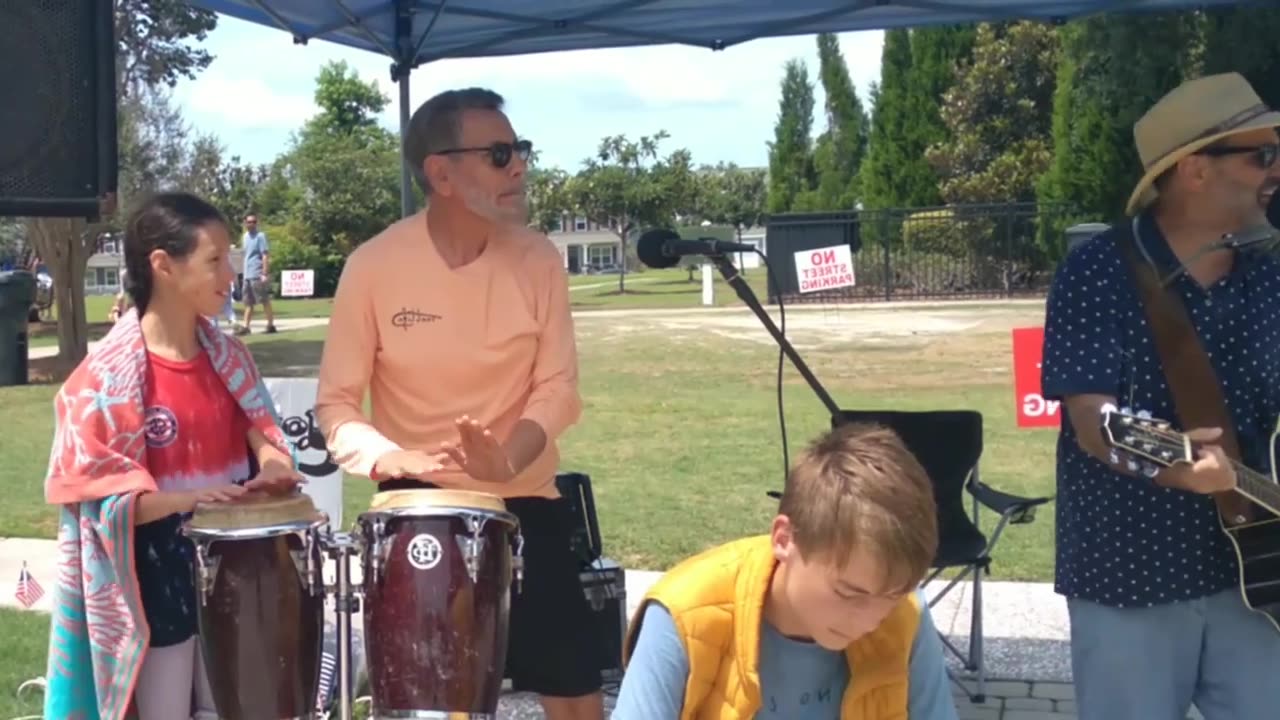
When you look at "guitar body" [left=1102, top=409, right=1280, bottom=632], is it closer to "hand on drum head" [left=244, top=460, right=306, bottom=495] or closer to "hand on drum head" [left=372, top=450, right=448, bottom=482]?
"hand on drum head" [left=372, top=450, right=448, bottom=482]

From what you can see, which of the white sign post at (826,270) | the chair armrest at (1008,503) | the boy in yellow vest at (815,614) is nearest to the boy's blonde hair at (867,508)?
the boy in yellow vest at (815,614)

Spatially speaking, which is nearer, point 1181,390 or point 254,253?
point 1181,390

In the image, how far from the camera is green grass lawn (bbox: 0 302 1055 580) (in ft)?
27.0

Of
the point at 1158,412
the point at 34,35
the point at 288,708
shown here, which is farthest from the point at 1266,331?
the point at 34,35

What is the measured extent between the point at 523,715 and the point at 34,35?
9.19 ft

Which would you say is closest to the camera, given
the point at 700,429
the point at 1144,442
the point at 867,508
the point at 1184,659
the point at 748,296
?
the point at 867,508

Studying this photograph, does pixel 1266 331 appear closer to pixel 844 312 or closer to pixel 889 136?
pixel 844 312

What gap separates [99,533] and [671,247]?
175 cm

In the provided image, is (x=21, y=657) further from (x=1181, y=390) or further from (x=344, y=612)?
(x=1181, y=390)

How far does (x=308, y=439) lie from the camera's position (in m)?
5.43

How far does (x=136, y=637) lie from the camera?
Answer: 3.23m

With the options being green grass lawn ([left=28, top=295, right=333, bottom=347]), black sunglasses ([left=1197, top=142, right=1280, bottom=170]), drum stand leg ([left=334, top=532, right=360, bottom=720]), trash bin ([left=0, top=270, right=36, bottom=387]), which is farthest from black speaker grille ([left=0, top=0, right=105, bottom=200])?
green grass lawn ([left=28, top=295, right=333, bottom=347])

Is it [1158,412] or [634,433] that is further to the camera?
[634,433]

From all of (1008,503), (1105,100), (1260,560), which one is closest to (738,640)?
(1260,560)
